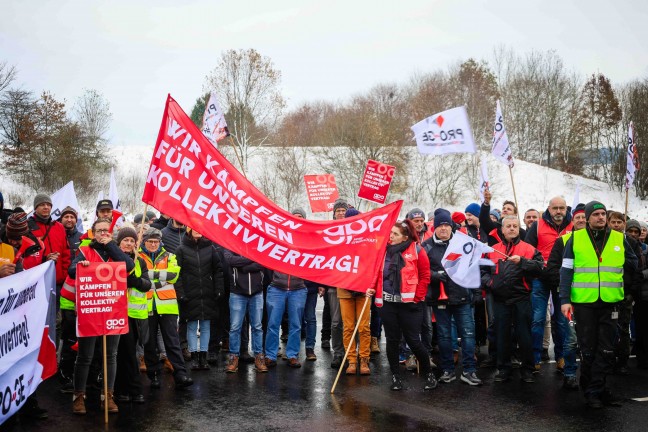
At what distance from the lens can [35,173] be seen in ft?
119

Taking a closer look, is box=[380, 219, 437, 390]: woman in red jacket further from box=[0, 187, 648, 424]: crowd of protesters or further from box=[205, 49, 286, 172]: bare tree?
box=[205, 49, 286, 172]: bare tree

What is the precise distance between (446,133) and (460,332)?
4.75 m

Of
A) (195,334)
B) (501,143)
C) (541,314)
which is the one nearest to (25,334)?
(195,334)

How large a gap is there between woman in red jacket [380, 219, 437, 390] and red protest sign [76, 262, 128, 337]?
3158 mm

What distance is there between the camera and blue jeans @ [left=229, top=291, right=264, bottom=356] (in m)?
8.91

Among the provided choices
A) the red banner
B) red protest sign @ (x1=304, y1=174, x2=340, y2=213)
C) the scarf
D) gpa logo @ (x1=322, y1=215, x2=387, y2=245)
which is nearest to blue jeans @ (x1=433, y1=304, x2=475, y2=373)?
the scarf

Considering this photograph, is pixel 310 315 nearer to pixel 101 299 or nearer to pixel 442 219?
pixel 442 219

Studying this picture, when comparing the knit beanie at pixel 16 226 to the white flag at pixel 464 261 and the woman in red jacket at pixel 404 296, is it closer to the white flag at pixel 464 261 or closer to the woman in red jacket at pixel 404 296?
the woman in red jacket at pixel 404 296

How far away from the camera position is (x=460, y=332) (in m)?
8.43


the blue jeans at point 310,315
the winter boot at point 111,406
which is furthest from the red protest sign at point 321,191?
the winter boot at point 111,406

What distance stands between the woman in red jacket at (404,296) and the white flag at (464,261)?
340 mm

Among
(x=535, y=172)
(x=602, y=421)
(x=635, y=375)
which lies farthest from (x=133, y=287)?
(x=535, y=172)

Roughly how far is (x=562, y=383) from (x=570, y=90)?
48.4 m

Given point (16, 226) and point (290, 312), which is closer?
point (16, 226)
